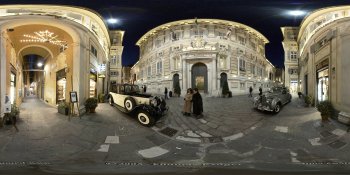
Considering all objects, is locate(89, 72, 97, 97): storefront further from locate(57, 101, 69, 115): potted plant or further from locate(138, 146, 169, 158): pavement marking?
locate(138, 146, 169, 158): pavement marking

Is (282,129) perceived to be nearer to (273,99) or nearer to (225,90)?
(273,99)

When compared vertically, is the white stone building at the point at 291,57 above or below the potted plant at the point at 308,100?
above

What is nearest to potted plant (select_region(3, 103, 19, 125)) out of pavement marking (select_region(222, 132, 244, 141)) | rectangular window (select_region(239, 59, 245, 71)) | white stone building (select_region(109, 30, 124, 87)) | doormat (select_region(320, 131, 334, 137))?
white stone building (select_region(109, 30, 124, 87))

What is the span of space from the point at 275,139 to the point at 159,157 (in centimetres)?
151

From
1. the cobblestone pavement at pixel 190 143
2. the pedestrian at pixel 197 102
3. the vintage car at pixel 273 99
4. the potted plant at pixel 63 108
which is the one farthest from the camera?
the potted plant at pixel 63 108

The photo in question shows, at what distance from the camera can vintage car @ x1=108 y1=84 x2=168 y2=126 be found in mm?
2559

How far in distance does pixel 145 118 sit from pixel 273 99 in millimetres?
1678

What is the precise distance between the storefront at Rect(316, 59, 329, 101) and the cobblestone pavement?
40 centimetres

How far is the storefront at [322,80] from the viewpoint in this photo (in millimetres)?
3180

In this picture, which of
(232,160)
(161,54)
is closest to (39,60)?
(161,54)

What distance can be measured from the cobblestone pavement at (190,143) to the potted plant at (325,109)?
0.09 metres

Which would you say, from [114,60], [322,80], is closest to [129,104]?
[114,60]

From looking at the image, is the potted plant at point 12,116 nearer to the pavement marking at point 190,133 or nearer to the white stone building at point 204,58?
the white stone building at point 204,58

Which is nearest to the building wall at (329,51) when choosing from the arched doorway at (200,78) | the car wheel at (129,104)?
the arched doorway at (200,78)
